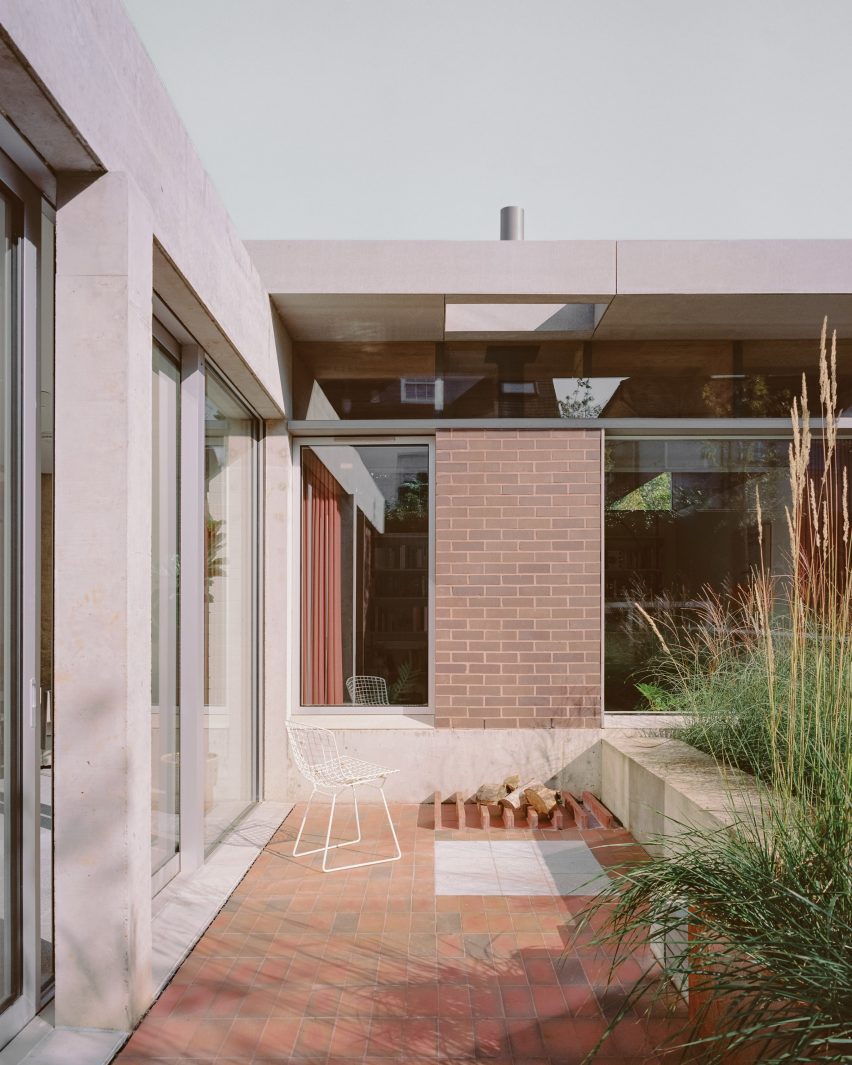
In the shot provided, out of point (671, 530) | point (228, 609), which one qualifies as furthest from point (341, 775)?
point (671, 530)

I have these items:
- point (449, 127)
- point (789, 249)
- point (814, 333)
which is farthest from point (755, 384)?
point (449, 127)

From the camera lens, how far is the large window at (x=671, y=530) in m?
5.62

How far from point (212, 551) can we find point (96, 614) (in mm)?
1945

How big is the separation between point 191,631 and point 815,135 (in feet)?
19.0

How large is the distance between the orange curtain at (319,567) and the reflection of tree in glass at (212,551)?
1338 millimetres

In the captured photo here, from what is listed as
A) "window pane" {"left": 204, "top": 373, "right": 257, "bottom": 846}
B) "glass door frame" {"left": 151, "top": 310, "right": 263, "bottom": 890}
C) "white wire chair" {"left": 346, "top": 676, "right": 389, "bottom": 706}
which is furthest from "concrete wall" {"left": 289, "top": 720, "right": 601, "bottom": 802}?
"glass door frame" {"left": 151, "top": 310, "right": 263, "bottom": 890}

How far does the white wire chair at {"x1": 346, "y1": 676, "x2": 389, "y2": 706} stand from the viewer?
5664mm

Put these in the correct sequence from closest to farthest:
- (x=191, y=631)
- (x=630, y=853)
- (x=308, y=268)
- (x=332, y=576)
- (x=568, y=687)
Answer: (x=191, y=631) < (x=630, y=853) < (x=308, y=268) < (x=568, y=687) < (x=332, y=576)

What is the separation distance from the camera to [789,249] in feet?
16.0

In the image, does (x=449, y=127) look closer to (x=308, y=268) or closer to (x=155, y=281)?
(x=308, y=268)

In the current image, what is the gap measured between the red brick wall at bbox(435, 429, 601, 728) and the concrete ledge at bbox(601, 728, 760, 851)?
0.50 m

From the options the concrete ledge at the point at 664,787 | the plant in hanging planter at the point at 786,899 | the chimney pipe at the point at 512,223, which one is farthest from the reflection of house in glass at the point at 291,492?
the plant in hanging planter at the point at 786,899

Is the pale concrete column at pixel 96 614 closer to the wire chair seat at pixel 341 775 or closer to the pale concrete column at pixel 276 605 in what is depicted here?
the wire chair seat at pixel 341 775

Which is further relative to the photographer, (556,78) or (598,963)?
(556,78)
